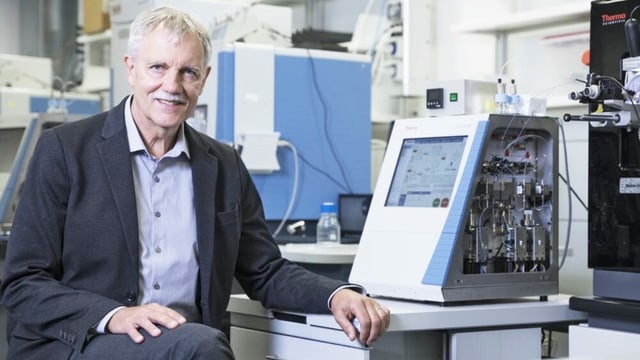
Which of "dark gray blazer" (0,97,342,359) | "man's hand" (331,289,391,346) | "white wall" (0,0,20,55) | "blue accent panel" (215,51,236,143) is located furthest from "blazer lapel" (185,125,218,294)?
"white wall" (0,0,20,55)

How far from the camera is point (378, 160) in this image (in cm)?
456

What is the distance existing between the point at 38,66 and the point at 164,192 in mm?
4832

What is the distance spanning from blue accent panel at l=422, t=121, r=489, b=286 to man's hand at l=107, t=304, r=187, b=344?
0.63 meters

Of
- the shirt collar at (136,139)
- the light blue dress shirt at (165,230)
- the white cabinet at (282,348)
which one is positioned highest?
the shirt collar at (136,139)

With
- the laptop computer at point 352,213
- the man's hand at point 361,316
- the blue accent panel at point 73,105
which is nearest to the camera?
the man's hand at point 361,316

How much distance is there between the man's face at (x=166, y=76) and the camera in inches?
73.6

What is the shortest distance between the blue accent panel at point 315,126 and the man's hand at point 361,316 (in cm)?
191

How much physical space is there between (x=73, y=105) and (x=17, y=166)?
2.92 m

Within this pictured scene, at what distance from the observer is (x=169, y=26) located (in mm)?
1859

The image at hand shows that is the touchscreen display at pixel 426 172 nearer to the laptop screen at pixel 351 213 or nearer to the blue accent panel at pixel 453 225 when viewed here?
the blue accent panel at pixel 453 225

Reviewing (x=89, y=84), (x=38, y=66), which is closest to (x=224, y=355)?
(x=38, y=66)

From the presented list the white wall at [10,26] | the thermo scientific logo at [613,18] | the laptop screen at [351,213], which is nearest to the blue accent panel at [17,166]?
the laptop screen at [351,213]

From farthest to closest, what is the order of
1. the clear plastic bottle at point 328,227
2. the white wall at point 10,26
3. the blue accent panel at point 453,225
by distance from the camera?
1. the white wall at point 10,26
2. the clear plastic bottle at point 328,227
3. the blue accent panel at point 453,225

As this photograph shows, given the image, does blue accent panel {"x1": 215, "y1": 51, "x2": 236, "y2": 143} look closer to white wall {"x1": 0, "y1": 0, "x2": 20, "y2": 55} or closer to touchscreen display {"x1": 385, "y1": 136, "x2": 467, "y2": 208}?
touchscreen display {"x1": 385, "y1": 136, "x2": 467, "y2": 208}
